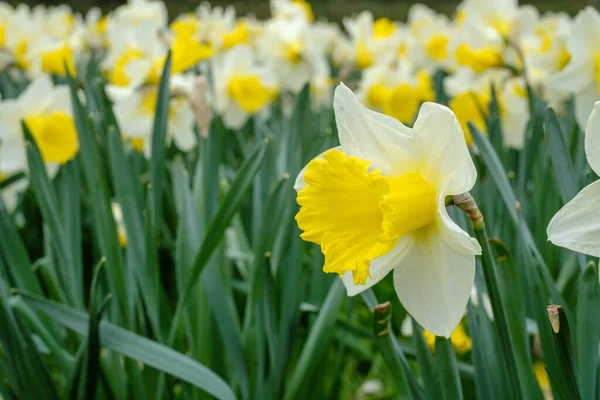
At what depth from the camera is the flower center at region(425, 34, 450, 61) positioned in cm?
309

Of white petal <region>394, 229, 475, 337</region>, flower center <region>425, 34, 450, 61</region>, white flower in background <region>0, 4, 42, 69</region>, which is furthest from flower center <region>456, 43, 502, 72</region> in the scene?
white flower in background <region>0, 4, 42, 69</region>

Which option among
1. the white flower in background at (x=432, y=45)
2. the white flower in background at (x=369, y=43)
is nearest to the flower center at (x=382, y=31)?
the white flower in background at (x=369, y=43)

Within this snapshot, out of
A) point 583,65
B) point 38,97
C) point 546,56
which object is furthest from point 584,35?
point 38,97

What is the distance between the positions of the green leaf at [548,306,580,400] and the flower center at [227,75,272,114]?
1.62m

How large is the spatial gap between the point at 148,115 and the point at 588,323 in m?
1.25

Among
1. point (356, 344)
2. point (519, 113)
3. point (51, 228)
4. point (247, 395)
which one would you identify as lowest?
point (356, 344)

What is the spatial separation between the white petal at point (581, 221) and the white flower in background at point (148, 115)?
1166mm

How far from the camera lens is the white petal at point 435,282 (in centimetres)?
65

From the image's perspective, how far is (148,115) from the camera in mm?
→ 1730

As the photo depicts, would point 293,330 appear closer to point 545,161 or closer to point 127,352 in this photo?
point 127,352

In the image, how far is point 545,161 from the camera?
4.36 ft

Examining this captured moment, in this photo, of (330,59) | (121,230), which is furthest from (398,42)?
(121,230)

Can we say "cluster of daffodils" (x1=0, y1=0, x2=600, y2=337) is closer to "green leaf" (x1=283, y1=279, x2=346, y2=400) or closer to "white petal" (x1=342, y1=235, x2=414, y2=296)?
"white petal" (x1=342, y1=235, x2=414, y2=296)

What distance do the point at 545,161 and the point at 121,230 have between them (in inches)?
44.6
